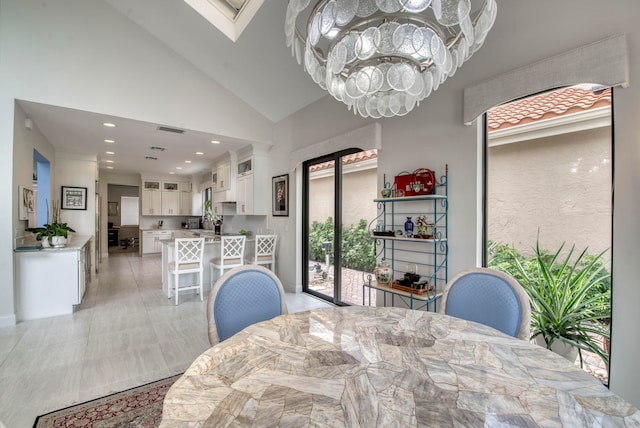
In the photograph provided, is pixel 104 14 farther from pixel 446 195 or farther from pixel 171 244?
pixel 446 195

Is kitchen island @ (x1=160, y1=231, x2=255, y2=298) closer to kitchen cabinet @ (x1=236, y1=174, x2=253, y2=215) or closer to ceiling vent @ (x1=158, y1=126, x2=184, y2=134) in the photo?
kitchen cabinet @ (x1=236, y1=174, x2=253, y2=215)

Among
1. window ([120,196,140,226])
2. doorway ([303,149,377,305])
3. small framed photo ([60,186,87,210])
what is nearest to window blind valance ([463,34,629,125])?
doorway ([303,149,377,305])

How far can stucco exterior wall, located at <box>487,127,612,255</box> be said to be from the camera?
1.84 meters

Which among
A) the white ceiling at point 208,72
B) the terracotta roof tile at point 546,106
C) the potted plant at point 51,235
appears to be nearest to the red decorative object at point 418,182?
the terracotta roof tile at point 546,106

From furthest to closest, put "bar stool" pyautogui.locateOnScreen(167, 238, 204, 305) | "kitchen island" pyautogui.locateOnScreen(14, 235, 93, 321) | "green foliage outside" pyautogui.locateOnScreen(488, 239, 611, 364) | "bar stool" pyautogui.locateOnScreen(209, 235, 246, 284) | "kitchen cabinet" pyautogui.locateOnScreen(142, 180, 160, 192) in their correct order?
"kitchen cabinet" pyautogui.locateOnScreen(142, 180, 160, 192) → "bar stool" pyautogui.locateOnScreen(209, 235, 246, 284) → "bar stool" pyautogui.locateOnScreen(167, 238, 204, 305) → "kitchen island" pyautogui.locateOnScreen(14, 235, 93, 321) → "green foliage outside" pyautogui.locateOnScreen(488, 239, 611, 364)

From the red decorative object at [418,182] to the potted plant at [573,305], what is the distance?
3.11 feet

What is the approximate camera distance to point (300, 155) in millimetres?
4230

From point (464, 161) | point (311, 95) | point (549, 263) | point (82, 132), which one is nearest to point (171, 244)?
point (82, 132)

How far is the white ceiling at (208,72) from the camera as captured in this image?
3352 mm

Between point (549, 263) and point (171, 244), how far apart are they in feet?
14.5

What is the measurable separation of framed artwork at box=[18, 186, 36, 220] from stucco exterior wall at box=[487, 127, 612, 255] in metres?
5.02

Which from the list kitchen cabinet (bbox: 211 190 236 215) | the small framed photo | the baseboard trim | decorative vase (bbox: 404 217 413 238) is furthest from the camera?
kitchen cabinet (bbox: 211 190 236 215)

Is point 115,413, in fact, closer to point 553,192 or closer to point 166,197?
point 553,192

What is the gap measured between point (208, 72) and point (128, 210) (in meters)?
8.06
